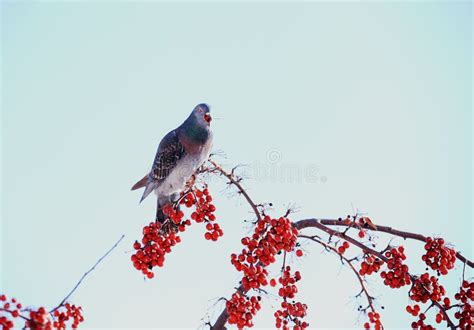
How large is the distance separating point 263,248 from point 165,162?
272 centimetres

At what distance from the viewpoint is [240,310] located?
3178 millimetres

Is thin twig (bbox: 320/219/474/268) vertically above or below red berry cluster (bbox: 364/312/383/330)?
above

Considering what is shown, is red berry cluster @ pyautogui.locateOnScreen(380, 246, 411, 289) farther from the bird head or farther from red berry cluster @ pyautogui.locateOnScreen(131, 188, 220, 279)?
the bird head

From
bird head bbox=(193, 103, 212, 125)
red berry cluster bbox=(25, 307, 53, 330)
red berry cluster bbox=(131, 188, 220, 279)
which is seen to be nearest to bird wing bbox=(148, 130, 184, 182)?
bird head bbox=(193, 103, 212, 125)

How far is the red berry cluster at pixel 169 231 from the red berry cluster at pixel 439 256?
1.61 m

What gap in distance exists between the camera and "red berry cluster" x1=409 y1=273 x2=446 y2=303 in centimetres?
322

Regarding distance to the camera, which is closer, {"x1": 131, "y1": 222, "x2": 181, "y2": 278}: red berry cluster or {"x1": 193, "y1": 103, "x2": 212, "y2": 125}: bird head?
{"x1": 131, "y1": 222, "x2": 181, "y2": 278}: red berry cluster

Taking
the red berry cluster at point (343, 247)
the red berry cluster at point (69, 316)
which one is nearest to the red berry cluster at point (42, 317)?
the red berry cluster at point (69, 316)

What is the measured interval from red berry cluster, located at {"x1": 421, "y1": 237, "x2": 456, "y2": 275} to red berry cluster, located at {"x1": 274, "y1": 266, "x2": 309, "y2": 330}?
0.98 metres

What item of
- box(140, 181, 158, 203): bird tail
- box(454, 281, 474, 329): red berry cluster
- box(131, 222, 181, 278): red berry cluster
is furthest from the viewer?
box(140, 181, 158, 203): bird tail

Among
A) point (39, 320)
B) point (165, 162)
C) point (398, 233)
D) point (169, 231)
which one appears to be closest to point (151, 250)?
point (169, 231)

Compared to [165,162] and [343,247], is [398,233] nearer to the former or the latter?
[343,247]

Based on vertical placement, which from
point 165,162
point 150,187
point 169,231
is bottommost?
point 169,231

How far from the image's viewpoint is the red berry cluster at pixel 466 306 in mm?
3076
